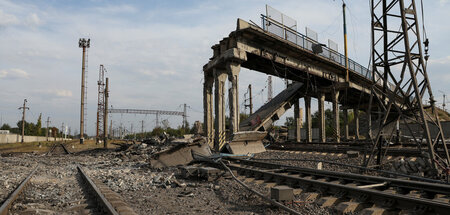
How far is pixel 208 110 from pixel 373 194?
17.7 metres

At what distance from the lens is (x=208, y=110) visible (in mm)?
22266

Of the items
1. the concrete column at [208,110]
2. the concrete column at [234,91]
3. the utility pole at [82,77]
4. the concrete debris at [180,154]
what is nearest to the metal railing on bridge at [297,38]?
A: the concrete column at [234,91]

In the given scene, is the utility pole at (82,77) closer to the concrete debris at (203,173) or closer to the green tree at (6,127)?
the concrete debris at (203,173)

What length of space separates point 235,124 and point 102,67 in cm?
4723

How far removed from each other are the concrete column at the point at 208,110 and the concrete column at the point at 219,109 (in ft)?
6.43

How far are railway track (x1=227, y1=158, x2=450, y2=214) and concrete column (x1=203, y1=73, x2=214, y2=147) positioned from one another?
1436 centimetres

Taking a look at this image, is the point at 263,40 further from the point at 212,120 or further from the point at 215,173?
the point at 215,173

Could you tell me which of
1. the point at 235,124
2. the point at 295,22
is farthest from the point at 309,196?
the point at 295,22

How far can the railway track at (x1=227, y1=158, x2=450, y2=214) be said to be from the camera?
14.6 ft

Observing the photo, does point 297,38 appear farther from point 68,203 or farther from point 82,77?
point 82,77

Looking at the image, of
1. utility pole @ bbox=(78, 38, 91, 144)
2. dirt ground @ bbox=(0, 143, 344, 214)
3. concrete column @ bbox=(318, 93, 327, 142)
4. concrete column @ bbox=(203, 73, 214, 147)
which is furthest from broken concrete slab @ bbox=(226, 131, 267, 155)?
utility pole @ bbox=(78, 38, 91, 144)

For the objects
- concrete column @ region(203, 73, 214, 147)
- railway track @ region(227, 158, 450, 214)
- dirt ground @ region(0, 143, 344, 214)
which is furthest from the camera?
concrete column @ region(203, 73, 214, 147)

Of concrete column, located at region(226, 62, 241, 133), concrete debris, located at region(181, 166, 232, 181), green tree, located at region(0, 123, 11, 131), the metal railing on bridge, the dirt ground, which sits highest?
the metal railing on bridge

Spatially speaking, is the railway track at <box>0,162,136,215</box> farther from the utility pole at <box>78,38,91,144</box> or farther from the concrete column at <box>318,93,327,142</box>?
the utility pole at <box>78,38,91,144</box>
